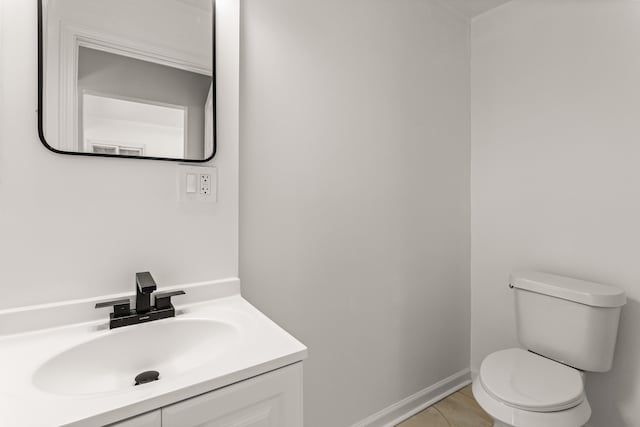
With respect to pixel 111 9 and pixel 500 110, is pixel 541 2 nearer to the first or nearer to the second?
pixel 500 110

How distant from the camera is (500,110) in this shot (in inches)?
77.9

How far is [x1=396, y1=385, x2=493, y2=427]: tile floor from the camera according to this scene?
173 cm

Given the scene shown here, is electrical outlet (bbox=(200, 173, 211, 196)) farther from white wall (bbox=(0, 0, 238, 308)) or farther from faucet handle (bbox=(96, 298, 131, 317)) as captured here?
faucet handle (bbox=(96, 298, 131, 317))

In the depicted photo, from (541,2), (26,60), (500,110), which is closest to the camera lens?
(26,60)

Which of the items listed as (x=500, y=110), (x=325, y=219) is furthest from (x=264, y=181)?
(x=500, y=110)

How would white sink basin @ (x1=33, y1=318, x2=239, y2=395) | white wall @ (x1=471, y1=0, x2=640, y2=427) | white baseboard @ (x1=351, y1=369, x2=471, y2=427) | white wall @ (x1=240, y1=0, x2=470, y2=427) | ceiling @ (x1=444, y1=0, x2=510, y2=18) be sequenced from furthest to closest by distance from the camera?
ceiling @ (x1=444, y1=0, x2=510, y2=18) → white baseboard @ (x1=351, y1=369, x2=471, y2=427) → white wall @ (x1=471, y1=0, x2=640, y2=427) → white wall @ (x1=240, y1=0, x2=470, y2=427) → white sink basin @ (x1=33, y1=318, x2=239, y2=395)

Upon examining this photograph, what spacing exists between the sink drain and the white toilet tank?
168cm

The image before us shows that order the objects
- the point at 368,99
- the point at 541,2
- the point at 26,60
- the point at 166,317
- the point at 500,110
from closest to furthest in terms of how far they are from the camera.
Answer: the point at 26,60, the point at 166,317, the point at 368,99, the point at 541,2, the point at 500,110

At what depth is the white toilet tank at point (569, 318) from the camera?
1401 mm

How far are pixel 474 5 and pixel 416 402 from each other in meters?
2.44

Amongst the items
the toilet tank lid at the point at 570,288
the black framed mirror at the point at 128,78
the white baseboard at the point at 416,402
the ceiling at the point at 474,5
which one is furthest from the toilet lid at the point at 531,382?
the ceiling at the point at 474,5

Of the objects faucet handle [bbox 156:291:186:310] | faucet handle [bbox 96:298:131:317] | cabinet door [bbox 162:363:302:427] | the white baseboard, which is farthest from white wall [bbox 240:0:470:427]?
cabinet door [bbox 162:363:302:427]

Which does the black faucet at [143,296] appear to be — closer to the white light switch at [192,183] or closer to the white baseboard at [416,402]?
the white light switch at [192,183]

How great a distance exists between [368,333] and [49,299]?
1.32m
